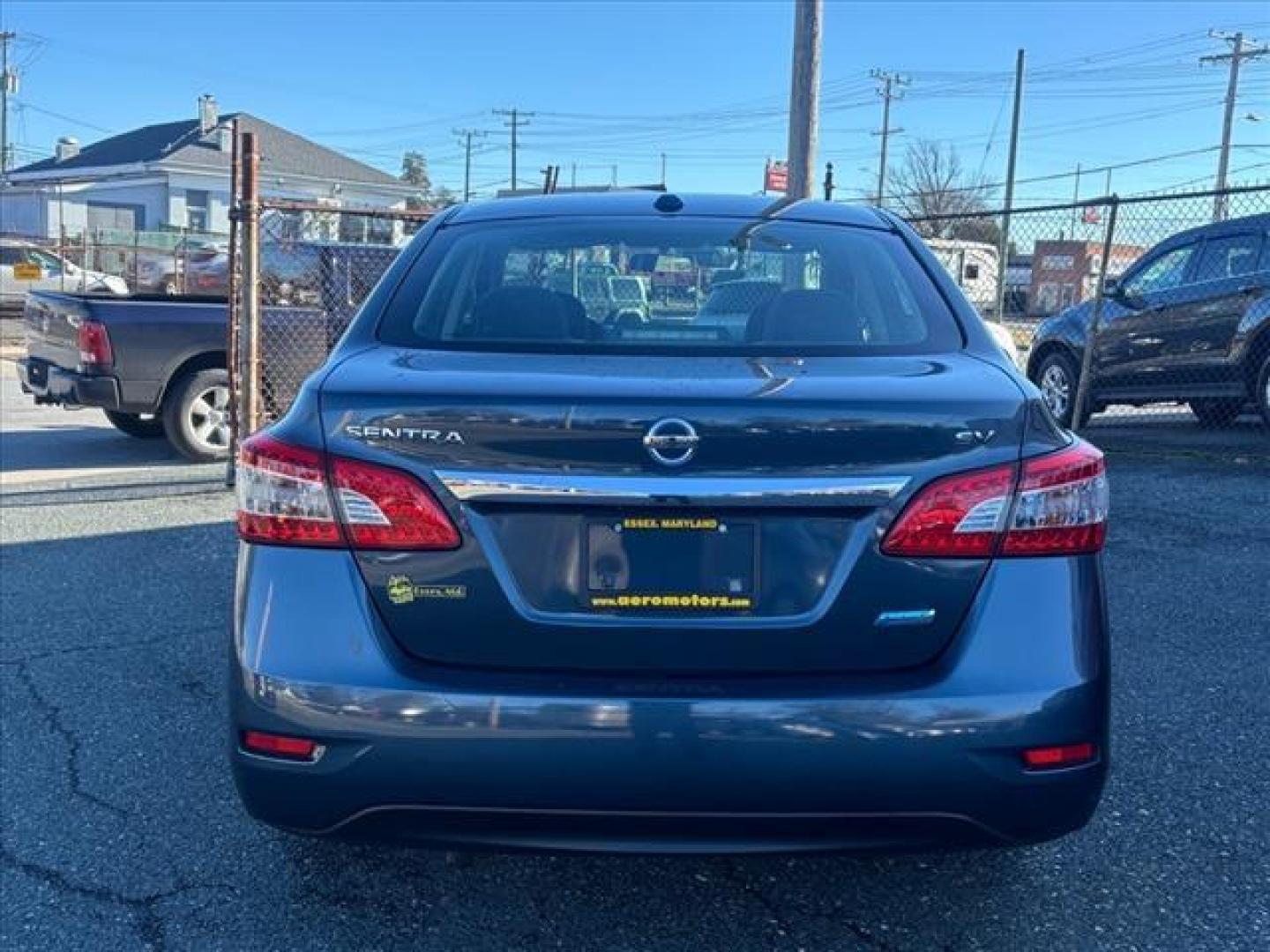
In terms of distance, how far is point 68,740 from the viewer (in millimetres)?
3850

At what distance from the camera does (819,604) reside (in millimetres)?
2250

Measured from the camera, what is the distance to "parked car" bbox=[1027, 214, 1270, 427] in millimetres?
9289

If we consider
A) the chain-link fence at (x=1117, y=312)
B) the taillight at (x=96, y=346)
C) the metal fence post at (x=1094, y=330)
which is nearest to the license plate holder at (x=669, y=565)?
the chain-link fence at (x=1117, y=312)

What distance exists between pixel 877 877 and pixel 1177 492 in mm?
5968

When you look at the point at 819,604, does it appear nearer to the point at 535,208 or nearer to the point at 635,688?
the point at 635,688

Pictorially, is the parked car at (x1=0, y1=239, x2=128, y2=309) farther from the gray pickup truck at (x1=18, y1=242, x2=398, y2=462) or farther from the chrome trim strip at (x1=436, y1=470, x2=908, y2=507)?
the chrome trim strip at (x1=436, y1=470, x2=908, y2=507)

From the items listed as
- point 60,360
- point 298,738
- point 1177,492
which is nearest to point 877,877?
point 298,738

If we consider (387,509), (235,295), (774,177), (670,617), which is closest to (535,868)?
(670,617)

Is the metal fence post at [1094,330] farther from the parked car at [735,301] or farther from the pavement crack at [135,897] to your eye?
the pavement crack at [135,897]

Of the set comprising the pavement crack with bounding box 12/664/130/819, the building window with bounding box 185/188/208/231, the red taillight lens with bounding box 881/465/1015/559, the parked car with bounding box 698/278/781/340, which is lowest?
the pavement crack with bounding box 12/664/130/819

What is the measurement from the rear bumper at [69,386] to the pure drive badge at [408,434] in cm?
719

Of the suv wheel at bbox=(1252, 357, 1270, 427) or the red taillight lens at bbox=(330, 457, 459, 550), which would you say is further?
the suv wheel at bbox=(1252, 357, 1270, 427)

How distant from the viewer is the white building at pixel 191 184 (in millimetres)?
46125

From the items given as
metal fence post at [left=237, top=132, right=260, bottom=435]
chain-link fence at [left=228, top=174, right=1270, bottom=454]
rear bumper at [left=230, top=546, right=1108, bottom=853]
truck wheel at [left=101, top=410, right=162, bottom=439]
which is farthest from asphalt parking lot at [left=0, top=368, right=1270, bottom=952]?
truck wheel at [left=101, top=410, right=162, bottom=439]
